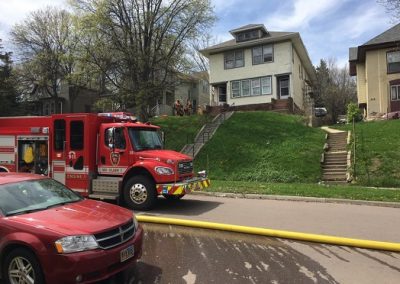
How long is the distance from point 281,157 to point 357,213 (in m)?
10.4

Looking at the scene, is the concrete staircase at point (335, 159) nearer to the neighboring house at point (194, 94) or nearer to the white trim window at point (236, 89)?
the white trim window at point (236, 89)

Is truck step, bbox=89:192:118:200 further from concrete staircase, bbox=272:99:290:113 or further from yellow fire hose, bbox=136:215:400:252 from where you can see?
concrete staircase, bbox=272:99:290:113

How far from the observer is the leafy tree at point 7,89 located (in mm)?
42287

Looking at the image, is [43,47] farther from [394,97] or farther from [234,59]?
[394,97]

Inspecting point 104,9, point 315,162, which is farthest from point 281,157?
point 104,9

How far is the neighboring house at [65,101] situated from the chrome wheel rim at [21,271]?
151 feet

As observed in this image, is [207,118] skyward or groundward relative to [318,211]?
skyward

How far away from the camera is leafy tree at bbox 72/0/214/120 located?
26.1 metres

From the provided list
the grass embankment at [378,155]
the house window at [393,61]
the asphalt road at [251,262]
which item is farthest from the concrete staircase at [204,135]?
the asphalt road at [251,262]

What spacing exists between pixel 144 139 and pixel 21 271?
282 inches

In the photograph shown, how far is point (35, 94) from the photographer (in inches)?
1994

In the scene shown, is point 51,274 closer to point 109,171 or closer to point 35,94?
point 109,171

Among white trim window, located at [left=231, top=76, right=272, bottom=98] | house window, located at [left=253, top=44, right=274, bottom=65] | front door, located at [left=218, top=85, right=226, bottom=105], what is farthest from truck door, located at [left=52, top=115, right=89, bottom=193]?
front door, located at [left=218, top=85, right=226, bottom=105]

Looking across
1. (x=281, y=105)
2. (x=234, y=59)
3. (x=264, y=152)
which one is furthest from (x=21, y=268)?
(x=234, y=59)
